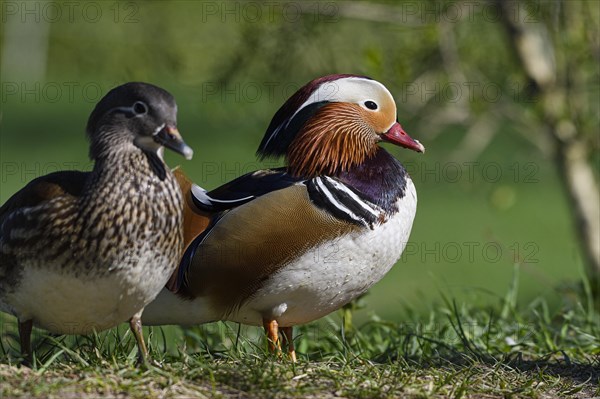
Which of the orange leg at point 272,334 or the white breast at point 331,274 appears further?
the orange leg at point 272,334

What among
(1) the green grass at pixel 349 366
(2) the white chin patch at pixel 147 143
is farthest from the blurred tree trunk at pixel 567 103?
(2) the white chin patch at pixel 147 143

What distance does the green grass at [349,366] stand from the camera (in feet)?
10.6

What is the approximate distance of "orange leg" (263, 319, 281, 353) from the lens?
3.82 metres

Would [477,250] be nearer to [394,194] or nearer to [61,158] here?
[61,158]

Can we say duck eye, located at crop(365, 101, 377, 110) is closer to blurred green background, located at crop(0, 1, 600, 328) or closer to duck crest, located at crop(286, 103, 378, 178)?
duck crest, located at crop(286, 103, 378, 178)

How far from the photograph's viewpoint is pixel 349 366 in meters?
3.62

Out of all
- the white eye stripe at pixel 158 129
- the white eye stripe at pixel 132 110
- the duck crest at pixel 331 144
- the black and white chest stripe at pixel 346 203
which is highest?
the white eye stripe at pixel 132 110

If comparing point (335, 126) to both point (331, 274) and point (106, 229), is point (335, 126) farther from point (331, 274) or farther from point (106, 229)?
point (106, 229)

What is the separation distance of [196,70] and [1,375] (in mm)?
3567

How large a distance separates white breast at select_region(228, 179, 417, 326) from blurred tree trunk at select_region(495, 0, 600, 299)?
2470mm

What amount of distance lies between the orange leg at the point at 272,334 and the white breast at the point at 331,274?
3 centimetres

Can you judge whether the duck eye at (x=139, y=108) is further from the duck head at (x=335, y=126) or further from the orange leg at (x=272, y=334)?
the orange leg at (x=272, y=334)

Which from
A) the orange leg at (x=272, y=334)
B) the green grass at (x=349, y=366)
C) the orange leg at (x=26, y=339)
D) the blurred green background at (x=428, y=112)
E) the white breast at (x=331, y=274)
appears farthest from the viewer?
the blurred green background at (x=428, y=112)

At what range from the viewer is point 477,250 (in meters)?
11.4
